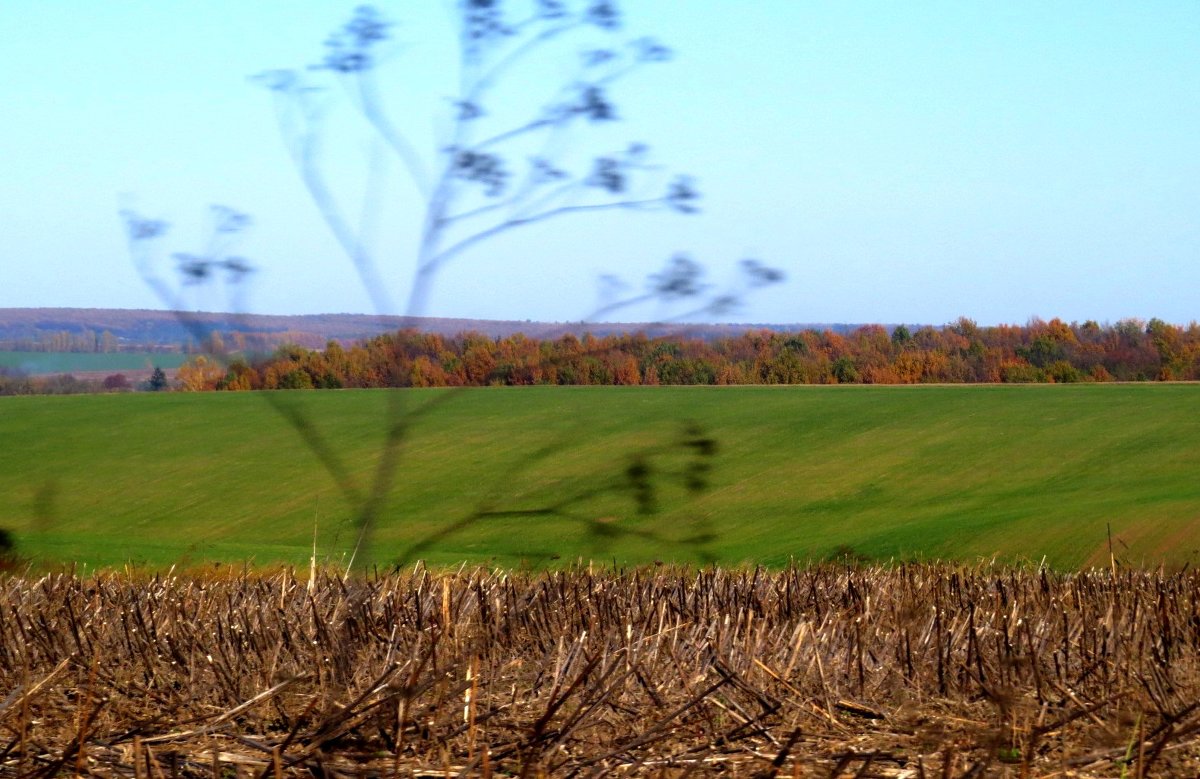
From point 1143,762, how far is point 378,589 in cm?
337

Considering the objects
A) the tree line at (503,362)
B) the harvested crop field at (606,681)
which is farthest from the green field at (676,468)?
the tree line at (503,362)

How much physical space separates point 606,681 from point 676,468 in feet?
36.1

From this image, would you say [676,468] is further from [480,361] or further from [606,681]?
[480,361]

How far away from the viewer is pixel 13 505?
28.6 meters

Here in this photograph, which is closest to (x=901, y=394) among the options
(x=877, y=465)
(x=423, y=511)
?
(x=877, y=465)

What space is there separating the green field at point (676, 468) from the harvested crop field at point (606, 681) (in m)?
4.28

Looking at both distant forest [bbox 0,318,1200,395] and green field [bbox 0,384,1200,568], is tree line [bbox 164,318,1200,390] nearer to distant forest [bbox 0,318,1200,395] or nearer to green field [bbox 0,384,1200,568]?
distant forest [bbox 0,318,1200,395]

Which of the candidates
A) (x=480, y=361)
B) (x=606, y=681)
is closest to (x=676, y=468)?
(x=606, y=681)

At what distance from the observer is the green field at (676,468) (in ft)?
44.3

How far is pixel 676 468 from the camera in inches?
573

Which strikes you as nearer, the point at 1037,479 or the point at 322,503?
the point at 1037,479

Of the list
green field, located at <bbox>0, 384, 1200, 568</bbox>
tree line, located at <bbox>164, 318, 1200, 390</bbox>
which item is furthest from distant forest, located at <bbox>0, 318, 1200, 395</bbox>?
green field, located at <bbox>0, 384, 1200, 568</bbox>

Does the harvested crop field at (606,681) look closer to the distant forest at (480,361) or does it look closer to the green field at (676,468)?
the distant forest at (480,361)

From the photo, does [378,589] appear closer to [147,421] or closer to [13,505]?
[13,505]
